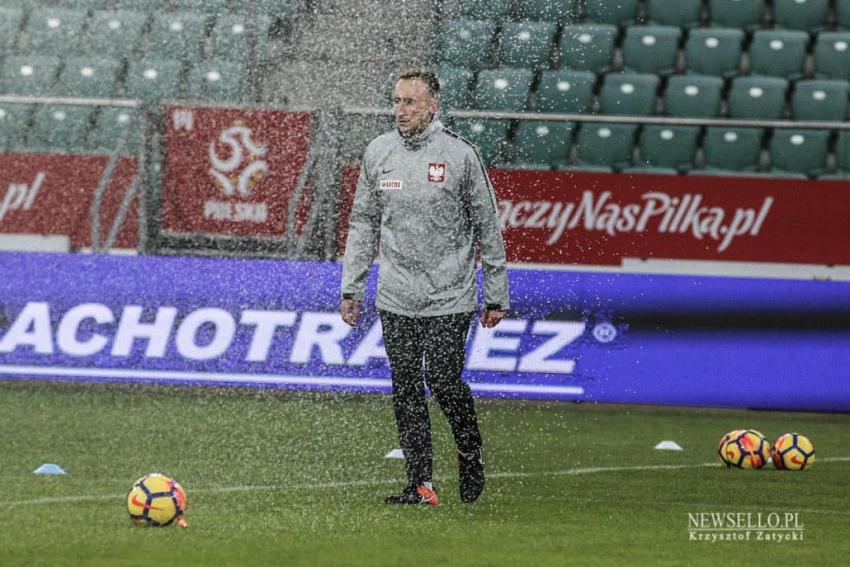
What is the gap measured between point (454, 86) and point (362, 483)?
24.5 ft

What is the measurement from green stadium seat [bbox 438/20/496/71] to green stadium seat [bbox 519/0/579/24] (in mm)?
356

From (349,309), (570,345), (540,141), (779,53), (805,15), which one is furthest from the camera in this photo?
(805,15)

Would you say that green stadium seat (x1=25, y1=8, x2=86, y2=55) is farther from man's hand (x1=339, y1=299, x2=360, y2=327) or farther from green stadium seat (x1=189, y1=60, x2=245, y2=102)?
man's hand (x1=339, y1=299, x2=360, y2=327)

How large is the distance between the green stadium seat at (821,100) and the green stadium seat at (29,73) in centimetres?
756

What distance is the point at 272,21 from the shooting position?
17.9 meters

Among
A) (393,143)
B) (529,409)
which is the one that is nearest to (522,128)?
(529,409)

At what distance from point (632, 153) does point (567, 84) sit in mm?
2014

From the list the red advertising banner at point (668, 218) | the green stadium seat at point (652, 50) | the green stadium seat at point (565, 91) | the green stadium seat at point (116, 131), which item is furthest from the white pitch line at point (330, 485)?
the green stadium seat at point (652, 50)

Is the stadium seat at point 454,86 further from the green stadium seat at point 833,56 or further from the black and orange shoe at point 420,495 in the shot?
the black and orange shoe at point 420,495

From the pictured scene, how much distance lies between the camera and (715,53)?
18.4 meters

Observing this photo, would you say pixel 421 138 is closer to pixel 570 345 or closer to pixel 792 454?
pixel 792 454

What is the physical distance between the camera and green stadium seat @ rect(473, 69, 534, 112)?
52.2 ft

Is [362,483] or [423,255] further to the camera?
[362,483]

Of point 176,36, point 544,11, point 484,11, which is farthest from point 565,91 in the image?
point 176,36
